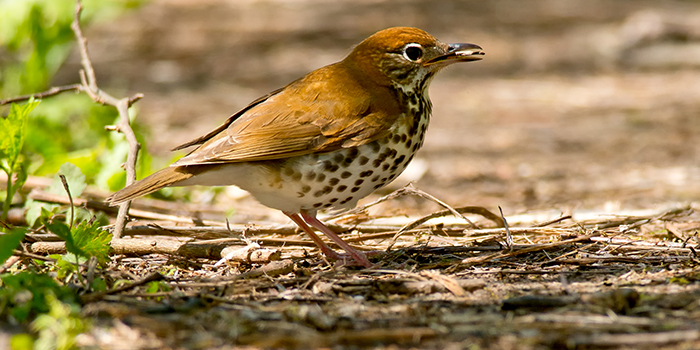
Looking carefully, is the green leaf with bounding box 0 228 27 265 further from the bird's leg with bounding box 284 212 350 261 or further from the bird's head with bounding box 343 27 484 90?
the bird's head with bounding box 343 27 484 90

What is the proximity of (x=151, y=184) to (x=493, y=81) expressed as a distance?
7.27m

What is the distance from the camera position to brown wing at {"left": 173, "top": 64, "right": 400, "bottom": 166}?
12.7ft

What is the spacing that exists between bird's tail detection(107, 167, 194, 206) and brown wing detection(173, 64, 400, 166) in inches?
3.1

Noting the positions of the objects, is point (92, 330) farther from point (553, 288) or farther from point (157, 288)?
point (553, 288)

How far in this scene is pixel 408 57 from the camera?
4.40m

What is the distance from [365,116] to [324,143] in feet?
0.93

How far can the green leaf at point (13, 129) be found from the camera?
12.5ft

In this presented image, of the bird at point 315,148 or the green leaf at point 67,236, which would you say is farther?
the bird at point 315,148

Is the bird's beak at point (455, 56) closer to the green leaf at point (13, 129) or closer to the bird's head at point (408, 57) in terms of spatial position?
the bird's head at point (408, 57)

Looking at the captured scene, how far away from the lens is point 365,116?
4.06 metres

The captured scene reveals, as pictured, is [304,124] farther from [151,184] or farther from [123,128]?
[123,128]

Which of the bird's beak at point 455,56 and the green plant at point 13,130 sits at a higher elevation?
the bird's beak at point 455,56

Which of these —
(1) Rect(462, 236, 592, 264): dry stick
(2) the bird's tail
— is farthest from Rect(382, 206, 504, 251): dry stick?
(2) the bird's tail

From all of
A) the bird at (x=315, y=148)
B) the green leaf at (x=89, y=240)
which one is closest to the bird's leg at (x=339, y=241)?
the bird at (x=315, y=148)
